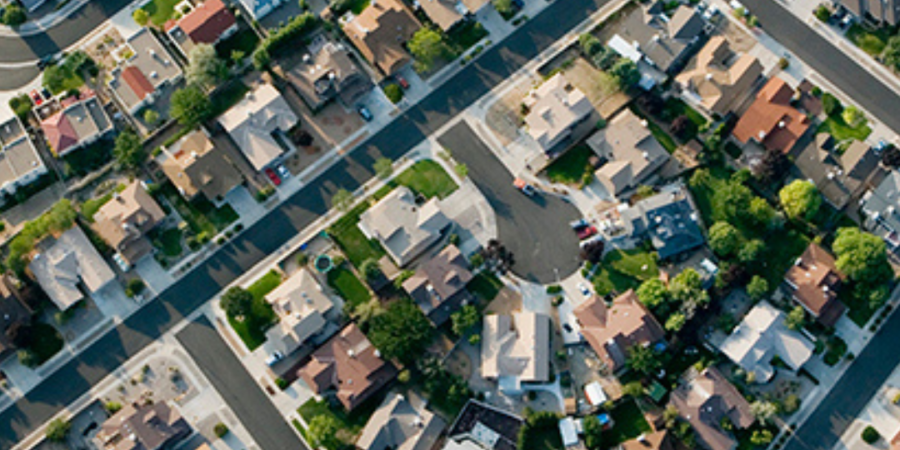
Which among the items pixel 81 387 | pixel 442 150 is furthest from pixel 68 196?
pixel 442 150

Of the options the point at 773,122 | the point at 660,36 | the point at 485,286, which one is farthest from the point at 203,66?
the point at 773,122

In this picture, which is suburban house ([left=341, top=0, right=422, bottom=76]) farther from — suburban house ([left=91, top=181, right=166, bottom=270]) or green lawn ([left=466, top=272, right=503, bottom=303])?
suburban house ([left=91, top=181, right=166, bottom=270])

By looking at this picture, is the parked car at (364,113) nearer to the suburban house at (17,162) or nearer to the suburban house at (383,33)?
the suburban house at (383,33)

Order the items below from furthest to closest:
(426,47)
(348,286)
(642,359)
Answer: (426,47) < (348,286) < (642,359)

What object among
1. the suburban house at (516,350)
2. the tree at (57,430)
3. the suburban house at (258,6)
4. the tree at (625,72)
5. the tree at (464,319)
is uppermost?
the suburban house at (258,6)

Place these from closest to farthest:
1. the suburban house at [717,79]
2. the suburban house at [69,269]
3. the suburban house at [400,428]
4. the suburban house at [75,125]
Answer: the suburban house at [400,428]
the suburban house at [69,269]
the suburban house at [75,125]
the suburban house at [717,79]

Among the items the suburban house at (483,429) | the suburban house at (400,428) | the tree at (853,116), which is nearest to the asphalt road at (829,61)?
the tree at (853,116)

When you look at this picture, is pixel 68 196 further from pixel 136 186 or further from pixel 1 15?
pixel 1 15

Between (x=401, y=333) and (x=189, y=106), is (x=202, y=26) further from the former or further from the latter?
(x=401, y=333)
